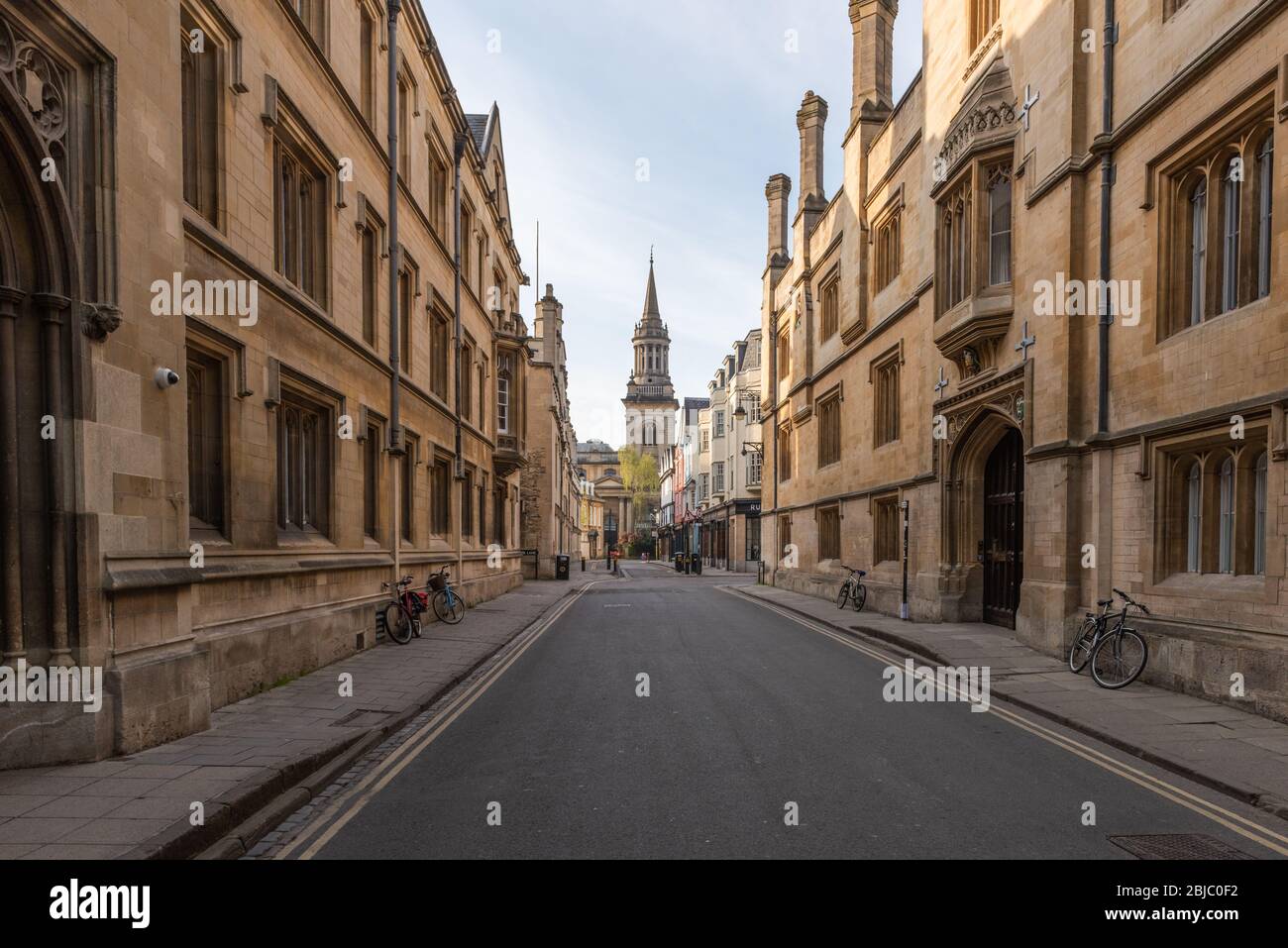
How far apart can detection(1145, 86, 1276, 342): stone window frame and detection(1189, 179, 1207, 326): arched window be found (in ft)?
0.04

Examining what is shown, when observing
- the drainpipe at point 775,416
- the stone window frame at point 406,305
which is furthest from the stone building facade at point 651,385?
the stone window frame at point 406,305

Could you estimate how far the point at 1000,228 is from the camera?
14.9 metres

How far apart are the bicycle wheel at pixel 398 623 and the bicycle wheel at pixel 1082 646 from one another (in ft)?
34.3

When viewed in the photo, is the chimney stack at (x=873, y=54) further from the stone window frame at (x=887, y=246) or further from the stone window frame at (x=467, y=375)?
the stone window frame at (x=467, y=375)

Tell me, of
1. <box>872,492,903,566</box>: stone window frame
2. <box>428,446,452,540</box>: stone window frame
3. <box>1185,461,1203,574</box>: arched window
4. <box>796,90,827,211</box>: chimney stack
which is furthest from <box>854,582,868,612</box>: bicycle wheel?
<box>796,90,827,211</box>: chimney stack

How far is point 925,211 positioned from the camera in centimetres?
1797

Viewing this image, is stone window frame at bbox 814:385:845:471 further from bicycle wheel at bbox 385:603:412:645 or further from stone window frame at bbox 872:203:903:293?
bicycle wheel at bbox 385:603:412:645

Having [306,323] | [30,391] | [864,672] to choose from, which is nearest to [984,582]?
[864,672]

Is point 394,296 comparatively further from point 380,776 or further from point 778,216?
point 778,216

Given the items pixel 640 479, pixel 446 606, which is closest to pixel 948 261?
pixel 446 606

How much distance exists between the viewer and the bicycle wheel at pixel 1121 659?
9.71 m

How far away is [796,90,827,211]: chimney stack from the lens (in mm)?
28703

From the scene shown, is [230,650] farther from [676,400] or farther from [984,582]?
[676,400]
